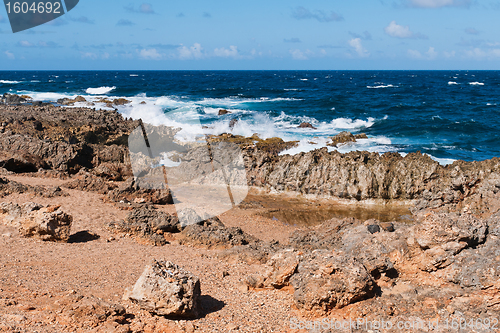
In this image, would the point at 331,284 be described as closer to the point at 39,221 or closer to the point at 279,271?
the point at 279,271

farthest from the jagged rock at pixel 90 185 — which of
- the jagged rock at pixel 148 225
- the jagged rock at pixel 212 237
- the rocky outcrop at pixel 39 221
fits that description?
the jagged rock at pixel 212 237

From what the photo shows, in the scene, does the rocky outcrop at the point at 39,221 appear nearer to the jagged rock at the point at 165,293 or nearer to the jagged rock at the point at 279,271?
the jagged rock at the point at 165,293

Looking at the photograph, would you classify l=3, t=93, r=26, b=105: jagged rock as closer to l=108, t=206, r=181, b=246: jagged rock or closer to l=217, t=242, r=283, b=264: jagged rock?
l=108, t=206, r=181, b=246: jagged rock

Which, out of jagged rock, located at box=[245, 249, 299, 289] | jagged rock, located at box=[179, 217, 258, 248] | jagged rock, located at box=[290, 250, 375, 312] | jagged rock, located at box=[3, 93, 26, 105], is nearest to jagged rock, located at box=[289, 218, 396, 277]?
jagged rock, located at box=[290, 250, 375, 312]

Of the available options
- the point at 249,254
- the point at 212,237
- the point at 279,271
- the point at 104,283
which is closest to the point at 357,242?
the point at 279,271

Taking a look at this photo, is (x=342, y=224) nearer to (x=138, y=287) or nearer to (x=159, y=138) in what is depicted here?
(x=138, y=287)

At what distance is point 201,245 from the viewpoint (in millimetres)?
7879

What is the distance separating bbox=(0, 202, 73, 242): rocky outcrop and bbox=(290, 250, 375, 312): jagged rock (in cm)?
450

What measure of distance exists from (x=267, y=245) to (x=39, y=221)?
413 cm

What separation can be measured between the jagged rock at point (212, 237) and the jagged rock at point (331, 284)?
122 inches

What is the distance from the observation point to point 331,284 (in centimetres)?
469

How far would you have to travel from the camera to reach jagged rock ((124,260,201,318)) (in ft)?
15.0

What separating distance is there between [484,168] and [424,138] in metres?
14.9

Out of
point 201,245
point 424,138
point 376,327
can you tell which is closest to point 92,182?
point 201,245
